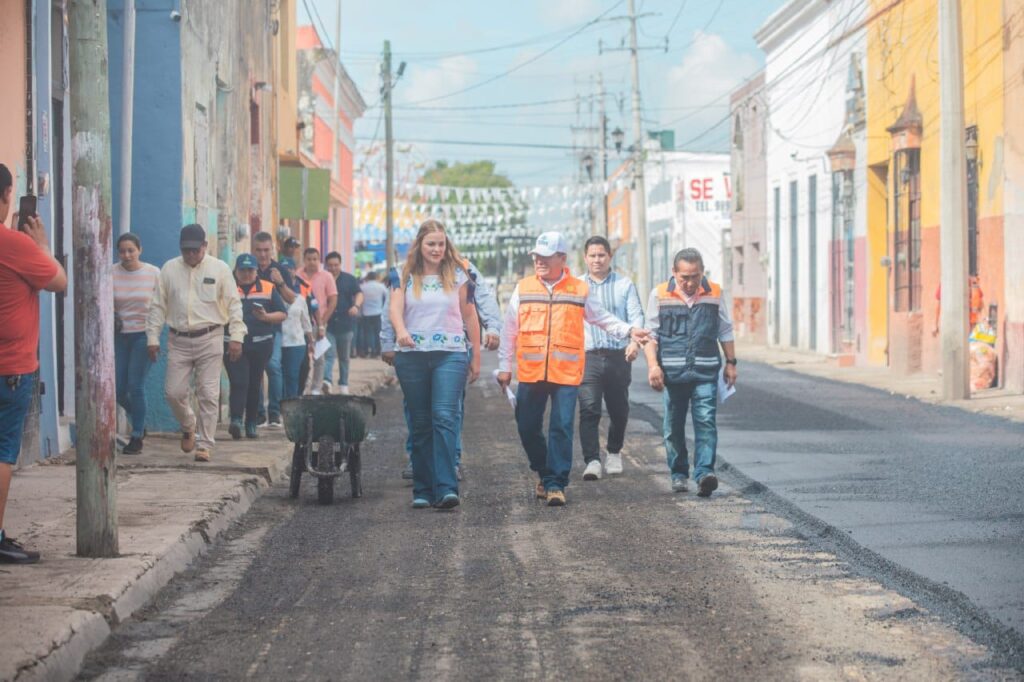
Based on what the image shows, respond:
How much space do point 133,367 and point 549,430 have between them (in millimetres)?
3839

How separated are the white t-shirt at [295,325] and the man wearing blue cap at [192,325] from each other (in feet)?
9.53

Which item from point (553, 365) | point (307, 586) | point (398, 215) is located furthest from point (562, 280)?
point (398, 215)

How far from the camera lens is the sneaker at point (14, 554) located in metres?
7.33

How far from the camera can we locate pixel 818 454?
1294 centimetres

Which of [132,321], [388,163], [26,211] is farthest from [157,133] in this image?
[388,163]

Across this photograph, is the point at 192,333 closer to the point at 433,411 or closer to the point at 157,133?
the point at 433,411

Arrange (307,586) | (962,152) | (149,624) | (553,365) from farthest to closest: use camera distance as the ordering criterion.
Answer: (962,152), (553,365), (307,586), (149,624)

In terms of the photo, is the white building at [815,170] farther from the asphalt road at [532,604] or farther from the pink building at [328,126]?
the asphalt road at [532,604]

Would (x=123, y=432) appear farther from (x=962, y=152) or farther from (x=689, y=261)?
(x=962, y=152)

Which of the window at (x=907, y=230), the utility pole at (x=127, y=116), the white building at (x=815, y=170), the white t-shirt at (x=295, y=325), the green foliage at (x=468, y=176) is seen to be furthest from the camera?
the green foliage at (x=468, y=176)

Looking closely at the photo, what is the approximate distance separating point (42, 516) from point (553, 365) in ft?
11.1

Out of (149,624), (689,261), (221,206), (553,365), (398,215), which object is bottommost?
(149,624)

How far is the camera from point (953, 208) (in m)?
18.8

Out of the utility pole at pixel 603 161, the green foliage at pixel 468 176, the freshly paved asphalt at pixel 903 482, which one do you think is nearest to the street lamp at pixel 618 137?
the utility pole at pixel 603 161
